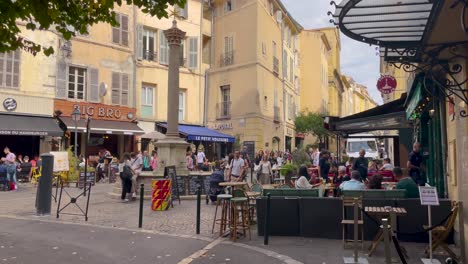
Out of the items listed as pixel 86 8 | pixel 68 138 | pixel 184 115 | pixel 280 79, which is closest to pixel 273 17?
pixel 280 79

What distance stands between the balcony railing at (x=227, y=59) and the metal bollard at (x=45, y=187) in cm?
2066

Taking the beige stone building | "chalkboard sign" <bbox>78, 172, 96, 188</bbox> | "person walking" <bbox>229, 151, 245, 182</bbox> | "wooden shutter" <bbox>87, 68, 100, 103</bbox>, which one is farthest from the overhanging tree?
"person walking" <bbox>229, 151, 245, 182</bbox>

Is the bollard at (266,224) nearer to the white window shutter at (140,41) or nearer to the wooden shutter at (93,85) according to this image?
the wooden shutter at (93,85)

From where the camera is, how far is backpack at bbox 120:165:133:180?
1338cm

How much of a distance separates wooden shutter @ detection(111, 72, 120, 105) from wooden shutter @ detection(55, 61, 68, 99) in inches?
114

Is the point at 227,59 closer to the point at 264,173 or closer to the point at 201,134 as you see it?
the point at 201,134

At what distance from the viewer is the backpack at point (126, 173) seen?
1338 cm

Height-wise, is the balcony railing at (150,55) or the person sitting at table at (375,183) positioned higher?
the balcony railing at (150,55)

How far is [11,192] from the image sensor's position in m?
16.5

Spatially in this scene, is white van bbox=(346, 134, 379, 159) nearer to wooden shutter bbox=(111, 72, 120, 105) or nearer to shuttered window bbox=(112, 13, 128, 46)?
wooden shutter bbox=(111, 72, 120, 105)

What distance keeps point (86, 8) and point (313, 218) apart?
17.4 ft

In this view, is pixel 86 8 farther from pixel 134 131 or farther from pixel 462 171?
pixel 134 131

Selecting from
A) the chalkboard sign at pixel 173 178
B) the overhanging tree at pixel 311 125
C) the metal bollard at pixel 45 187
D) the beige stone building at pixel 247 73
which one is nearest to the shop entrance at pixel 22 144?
the chalkboard sign at pixel 173 178

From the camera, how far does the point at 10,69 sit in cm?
2091
